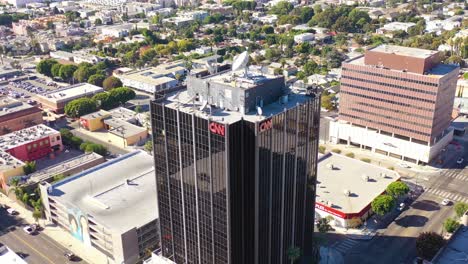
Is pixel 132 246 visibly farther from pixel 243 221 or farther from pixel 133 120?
pixel 133 120

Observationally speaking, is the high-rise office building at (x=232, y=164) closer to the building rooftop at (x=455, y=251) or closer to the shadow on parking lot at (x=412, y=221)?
the building rooftop at (x=455, y=251)

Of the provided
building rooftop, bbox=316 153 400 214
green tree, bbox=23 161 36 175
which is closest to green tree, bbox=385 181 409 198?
building rooftop, bbox=316 153 400 214

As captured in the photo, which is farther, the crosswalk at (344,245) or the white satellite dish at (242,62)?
the crosswalk at (344,245)

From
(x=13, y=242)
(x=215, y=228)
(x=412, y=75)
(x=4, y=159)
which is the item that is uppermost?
(x=412, y=75)

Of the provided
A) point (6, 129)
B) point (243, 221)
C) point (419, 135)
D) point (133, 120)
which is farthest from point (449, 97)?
point (6, 129)

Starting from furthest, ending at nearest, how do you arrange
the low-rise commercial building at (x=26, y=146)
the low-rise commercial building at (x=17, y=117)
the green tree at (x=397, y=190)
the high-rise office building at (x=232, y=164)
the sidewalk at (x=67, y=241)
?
the low-rise commercial building at (x=17, y=117) → the low-rise commercial building at (x=26, y=146) → the green tree at (x=397, y=190) → the sidewalk at (x=67, y=241) → the high-rise office building at (x=232, y=164)

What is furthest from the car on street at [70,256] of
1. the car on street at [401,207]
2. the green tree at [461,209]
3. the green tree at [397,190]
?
the green tree at [461,209]

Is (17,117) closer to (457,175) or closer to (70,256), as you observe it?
(70,256)

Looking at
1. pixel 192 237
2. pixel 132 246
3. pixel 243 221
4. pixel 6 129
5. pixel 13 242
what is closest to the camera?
pixel 243 221
